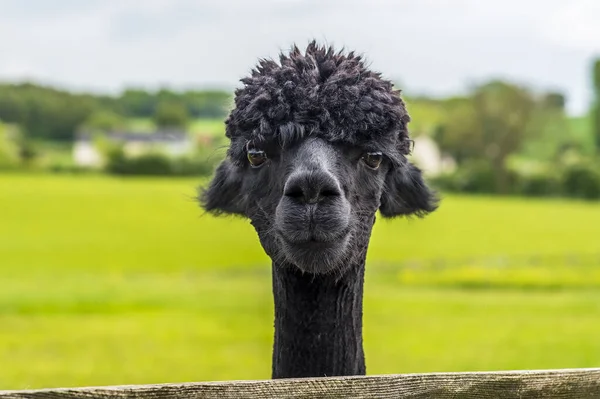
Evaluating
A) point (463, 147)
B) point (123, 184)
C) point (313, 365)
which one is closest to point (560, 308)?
point (463, 147)

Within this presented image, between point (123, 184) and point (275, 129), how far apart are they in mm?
79878

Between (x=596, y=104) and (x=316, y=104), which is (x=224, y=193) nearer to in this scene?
(x=316, y=104)

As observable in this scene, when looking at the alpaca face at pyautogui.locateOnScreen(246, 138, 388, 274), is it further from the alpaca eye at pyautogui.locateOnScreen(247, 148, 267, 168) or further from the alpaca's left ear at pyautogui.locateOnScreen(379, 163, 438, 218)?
the alpaca's left ear at pyautogui.locateOnScreen(379, 163, 438, 218)

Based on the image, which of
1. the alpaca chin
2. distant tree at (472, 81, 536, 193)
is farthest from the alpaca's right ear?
distant tree at (472, 81, 536, 193)

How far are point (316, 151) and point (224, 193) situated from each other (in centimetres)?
81

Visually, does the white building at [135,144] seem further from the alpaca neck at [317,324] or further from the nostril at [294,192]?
the nostril at [294,192]

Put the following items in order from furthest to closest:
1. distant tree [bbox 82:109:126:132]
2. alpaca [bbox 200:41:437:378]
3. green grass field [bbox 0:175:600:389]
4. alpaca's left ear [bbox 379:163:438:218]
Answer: distant tree [bbox 82:109:126:132] → green grass field [bbox 0:175:600:389] → alpaca's left ear [bbox 379:163:438:218] → alpaca [bbox 200:41:437:378]

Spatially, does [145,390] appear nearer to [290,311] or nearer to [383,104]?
[290,311]

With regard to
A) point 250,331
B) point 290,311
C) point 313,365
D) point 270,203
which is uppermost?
point 270,203

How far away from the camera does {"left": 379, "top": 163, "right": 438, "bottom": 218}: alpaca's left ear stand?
382 centimetres

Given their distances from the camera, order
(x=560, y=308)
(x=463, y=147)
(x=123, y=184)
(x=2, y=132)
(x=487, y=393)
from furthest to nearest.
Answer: (x=123, y=184)
(x=2, y=132)
(x=463, y=147)
(x=560, y=308)
(x=487, y=393)

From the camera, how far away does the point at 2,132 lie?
2945 inches

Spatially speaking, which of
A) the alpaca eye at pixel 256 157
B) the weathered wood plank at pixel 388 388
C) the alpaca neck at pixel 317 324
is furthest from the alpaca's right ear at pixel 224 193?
the weathered wood plank at pixel 388 388

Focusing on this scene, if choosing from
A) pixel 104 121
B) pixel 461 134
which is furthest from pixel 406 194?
pixel 104 121
